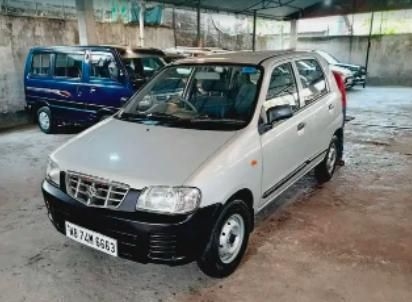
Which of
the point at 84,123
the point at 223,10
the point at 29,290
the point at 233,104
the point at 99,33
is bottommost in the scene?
the point at 29,290

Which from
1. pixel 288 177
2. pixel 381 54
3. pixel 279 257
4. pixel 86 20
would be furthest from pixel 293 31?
pixel 279 257

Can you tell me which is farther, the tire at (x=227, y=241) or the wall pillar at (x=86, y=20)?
the wall pillar at (x=86, y=20)

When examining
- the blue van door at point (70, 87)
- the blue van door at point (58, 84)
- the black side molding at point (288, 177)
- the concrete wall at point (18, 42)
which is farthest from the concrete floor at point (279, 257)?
the concrete wall at point (18, 42)

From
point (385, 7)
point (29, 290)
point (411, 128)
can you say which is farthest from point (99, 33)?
point (385, 7)

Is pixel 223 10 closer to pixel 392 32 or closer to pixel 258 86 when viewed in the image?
pixel 392 32

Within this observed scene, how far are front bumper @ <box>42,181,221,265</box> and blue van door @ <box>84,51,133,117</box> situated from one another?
3789mm

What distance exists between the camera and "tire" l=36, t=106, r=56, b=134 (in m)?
6.82

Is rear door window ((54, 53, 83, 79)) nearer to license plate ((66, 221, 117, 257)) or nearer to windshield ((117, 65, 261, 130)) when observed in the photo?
windshield ((117, 65, 261, 130))

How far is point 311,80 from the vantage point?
3715 millimetres

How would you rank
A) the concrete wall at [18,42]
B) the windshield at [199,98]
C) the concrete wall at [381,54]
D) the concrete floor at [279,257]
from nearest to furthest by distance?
the concrete floor at [279,257] < the windshield at [199,98] < the concrete wall at [18,42] < the concrete wall at [381,54]

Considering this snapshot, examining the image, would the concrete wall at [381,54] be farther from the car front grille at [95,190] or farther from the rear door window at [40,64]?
the car front grille at [95,190]

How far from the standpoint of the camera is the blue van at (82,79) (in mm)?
Result: 5863

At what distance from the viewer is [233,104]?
2.85 metres

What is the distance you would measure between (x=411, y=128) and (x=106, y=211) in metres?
6.72
